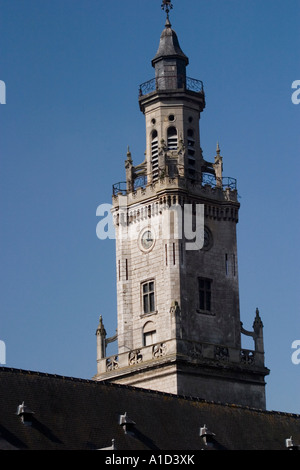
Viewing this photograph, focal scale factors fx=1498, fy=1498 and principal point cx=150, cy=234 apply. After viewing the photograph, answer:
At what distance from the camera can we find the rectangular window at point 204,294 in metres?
97.8

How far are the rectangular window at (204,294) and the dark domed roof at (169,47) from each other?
16178 millimetres

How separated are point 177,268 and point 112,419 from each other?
2232 centimetres

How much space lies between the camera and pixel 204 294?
9800 cm

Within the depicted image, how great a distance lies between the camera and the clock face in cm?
9881

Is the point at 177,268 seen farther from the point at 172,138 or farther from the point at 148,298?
the point at 172,138

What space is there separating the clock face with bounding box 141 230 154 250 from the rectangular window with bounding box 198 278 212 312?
13.4 feet

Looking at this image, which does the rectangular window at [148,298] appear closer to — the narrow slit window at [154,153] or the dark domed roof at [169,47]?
the narrow slit window at [154,153]

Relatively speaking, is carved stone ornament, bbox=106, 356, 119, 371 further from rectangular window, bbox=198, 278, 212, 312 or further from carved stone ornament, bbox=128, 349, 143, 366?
rectangular window, bbox=198, 278, 212, 312

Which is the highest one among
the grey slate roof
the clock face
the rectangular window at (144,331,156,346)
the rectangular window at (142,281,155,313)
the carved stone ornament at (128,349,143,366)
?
the clock face

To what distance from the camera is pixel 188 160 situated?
101 meters

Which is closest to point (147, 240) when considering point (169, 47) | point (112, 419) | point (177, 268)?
point (177, 268)

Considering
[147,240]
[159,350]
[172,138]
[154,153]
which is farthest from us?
[154,153]

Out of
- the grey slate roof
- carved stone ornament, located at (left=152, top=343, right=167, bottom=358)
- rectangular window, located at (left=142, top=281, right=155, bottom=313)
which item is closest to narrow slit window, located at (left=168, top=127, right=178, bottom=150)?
rectangular window, located at (left=142, top=281, right=155, bottom=313)
